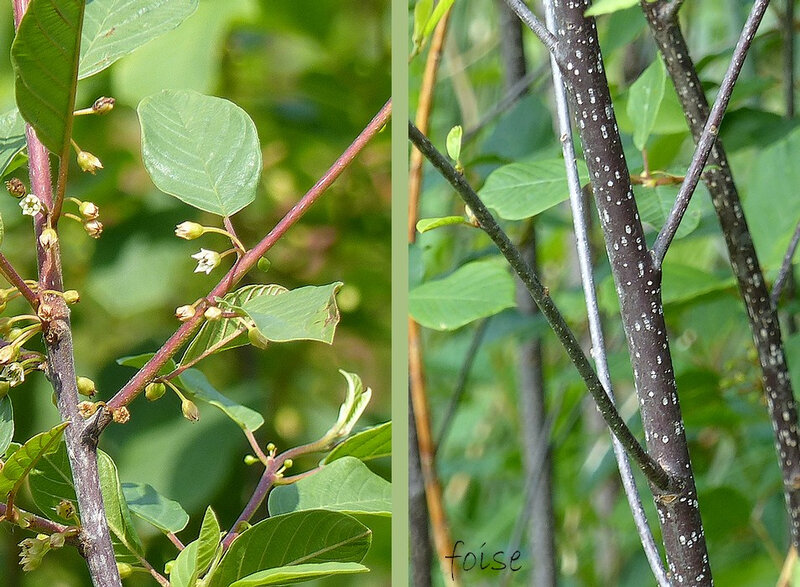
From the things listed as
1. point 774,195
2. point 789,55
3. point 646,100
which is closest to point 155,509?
point 646,100

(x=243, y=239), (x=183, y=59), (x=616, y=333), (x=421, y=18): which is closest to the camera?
(x=421, y=18)

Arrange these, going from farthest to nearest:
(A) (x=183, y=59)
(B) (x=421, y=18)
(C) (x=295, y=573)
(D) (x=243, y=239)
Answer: (D) (x=243, y=239) < (A) (x=183, y=59) < (B) (x=421, y=18) < (C) (x=295, y=573)

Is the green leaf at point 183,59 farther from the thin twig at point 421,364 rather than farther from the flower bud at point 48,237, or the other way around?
the flower bud at point 48,237

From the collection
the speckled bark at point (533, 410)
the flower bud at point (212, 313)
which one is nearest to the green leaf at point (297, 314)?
the flower bud at point (212, 313)

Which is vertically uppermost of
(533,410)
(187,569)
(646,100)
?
(646,100)

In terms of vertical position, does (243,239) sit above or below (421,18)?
below

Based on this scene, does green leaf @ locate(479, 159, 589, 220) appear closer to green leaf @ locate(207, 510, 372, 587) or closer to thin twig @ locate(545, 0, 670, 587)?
thin twig @ locate(545, 0, 670, 587)

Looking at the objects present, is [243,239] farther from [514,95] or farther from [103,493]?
[103,493]
